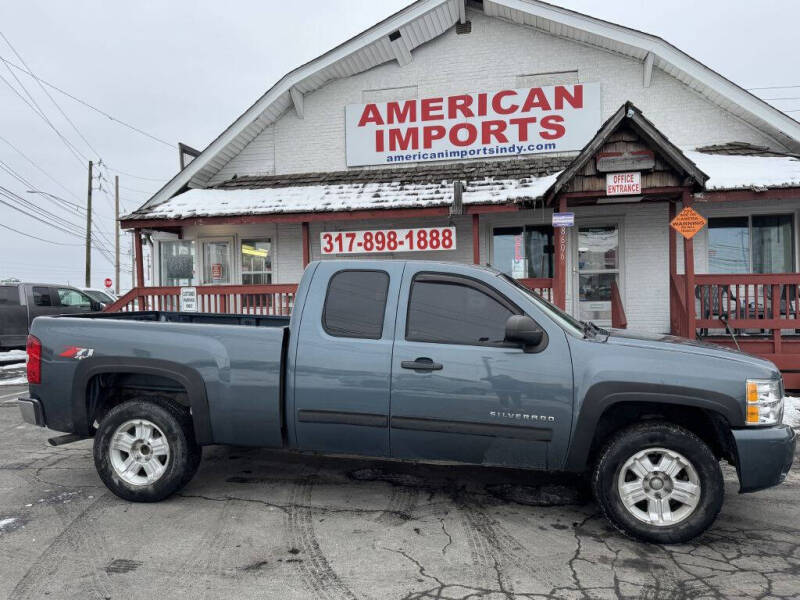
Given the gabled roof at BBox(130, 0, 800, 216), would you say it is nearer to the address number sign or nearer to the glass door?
the glass door

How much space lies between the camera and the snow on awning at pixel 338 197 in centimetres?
1024

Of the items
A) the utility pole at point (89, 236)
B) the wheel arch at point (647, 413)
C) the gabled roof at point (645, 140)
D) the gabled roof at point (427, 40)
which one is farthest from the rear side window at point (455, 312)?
the utility pole at point (89, 236)

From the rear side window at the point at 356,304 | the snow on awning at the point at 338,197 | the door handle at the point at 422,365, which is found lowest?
the door handle at the point at 422,365

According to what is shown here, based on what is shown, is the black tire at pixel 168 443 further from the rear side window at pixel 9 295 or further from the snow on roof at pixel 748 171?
the rear side window at pixel 9 295

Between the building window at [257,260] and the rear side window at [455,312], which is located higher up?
the building window at [257,260]

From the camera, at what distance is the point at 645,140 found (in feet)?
29.5

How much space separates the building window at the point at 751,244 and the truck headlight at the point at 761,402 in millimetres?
8270

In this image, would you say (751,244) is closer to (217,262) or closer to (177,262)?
(217,262)

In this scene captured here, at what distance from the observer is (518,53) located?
1184cm

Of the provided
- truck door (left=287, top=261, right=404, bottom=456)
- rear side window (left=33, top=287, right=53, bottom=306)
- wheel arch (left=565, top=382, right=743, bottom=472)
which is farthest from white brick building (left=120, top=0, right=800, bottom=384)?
truck door (left=287, top=261, right=404, bottom=456)

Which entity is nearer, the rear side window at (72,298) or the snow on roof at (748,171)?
the snow on roof at (748,171)

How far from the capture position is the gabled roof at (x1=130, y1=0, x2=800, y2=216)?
1055 cm

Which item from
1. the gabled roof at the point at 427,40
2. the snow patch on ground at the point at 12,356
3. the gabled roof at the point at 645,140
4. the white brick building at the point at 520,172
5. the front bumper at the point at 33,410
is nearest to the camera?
the front bumper at the point at 33,410

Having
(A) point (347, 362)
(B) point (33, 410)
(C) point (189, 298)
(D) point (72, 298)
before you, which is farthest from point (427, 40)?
(D) point (72, 298)
